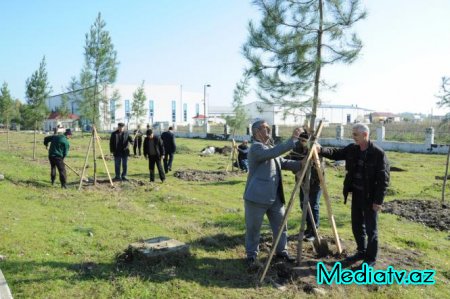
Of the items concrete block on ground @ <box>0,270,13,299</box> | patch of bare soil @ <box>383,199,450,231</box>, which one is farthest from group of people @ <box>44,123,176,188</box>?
concrete block on ground @ <box>0,270,13,299</box>

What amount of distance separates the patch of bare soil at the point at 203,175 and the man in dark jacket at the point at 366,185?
9.37m

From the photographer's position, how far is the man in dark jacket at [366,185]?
18.7 feet

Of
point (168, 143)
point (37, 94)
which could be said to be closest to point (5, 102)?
point (37, 94)

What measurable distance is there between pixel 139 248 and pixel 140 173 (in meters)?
10.3

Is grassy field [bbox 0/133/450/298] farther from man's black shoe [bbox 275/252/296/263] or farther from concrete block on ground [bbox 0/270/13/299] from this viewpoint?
man's black shoe [bbox 275/252/296/263]

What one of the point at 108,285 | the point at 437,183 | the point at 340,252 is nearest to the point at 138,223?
the point at 108,285

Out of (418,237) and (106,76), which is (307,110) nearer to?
(418,237)

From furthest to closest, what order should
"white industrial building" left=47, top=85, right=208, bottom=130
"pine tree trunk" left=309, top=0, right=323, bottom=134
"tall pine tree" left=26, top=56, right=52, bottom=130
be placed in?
1. "white industrial building" left=47, top=85, right=208, bottom=130
2. "tall pine tree" left=26, top=56, right=52, bottom=130
3. "pine tree trunk" left=309, top=0, right=323, bottom=134

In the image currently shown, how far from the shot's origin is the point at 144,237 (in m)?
7.41

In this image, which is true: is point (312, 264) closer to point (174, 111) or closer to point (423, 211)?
point (423, 211)

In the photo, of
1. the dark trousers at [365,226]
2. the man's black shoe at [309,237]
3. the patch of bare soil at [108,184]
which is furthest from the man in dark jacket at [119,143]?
the dark trousers at [365,226]

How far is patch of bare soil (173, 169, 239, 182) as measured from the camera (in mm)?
15292

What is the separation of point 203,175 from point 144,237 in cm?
862

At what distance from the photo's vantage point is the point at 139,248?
20.0ft
